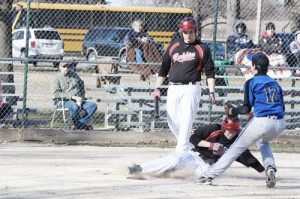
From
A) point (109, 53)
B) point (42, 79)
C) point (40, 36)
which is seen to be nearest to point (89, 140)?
point (42, 79)

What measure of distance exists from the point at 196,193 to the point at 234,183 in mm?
1125

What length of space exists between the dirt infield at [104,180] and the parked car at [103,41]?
1561 centimetres

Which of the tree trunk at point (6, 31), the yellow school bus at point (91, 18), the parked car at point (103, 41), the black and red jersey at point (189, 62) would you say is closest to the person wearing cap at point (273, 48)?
the tree trunk at point (6, 31)

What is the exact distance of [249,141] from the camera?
9320 millimetres

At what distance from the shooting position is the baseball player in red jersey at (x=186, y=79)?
408 inches

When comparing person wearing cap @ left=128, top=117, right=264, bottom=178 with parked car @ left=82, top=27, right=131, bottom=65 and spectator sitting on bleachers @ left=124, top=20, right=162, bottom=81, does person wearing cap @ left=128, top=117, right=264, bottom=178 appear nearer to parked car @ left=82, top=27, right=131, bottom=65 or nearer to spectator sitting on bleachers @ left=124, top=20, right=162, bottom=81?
spectator sitting on bleachers @ left=124, top=20, right=162, bottom=81

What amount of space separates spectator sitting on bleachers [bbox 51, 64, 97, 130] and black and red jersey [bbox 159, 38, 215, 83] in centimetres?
435

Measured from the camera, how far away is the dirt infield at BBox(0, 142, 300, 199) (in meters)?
8.84

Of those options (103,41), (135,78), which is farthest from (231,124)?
(103,41)

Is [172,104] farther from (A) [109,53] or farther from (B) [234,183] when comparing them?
(A) [109,53]

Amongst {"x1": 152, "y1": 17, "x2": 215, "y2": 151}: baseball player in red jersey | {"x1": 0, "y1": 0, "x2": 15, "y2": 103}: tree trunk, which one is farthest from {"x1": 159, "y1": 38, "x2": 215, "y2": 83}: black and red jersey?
{"x1": 0, "y1": 0, "x2": 15, "y2": 103}: tree trunk

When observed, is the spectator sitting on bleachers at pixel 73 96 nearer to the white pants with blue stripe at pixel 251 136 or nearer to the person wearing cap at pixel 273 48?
the person wearing cap at pixel 273 48

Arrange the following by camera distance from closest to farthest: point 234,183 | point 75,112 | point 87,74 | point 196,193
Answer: point 196,193, point 234,183, point 75,112, point 87,74

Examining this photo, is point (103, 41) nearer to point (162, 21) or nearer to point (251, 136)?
point (162, 21)
